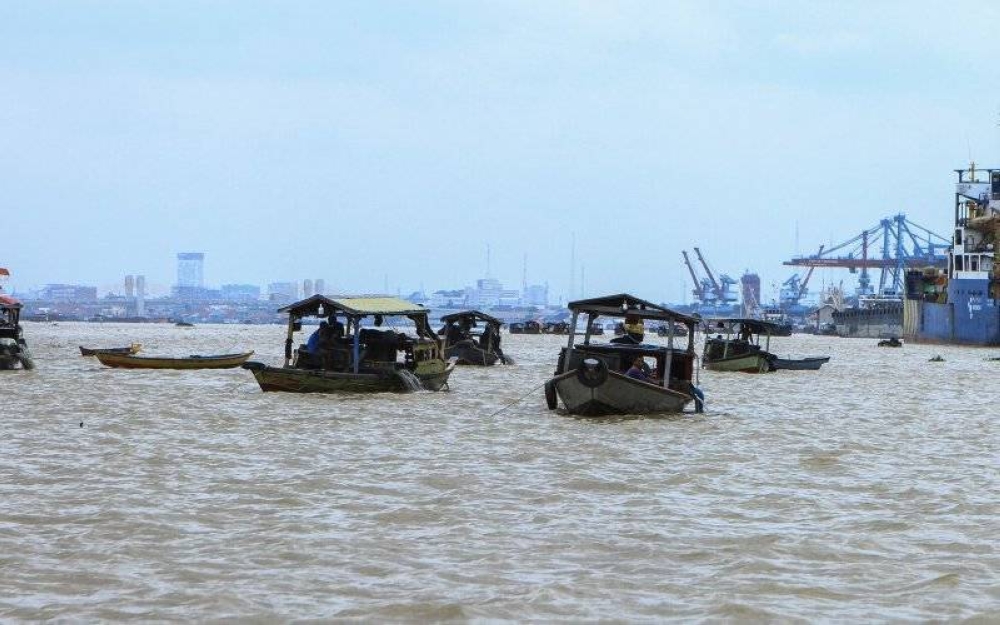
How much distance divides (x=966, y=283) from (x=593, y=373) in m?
60.1

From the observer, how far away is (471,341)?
43531 millimetres

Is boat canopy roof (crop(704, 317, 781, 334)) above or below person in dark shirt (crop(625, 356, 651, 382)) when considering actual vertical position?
above

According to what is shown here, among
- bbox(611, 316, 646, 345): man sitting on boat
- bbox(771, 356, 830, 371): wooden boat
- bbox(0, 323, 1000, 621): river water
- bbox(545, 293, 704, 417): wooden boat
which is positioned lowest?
bbox(0, 323, 1000, 621): river water

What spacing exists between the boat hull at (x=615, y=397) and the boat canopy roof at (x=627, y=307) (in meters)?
1.35

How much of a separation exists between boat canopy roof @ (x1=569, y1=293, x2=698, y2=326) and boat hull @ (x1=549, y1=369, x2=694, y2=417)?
53.0 inches

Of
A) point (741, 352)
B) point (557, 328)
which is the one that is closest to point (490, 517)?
point (741, 352)

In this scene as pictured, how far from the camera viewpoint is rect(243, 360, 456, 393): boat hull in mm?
25380

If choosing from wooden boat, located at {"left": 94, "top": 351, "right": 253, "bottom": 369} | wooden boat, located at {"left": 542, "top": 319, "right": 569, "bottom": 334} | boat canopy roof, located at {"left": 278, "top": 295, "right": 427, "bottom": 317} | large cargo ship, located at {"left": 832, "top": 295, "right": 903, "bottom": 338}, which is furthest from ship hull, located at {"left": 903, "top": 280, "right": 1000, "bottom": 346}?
boat canopy roof, located at {"left": 278, "top": 295, "right": 427, "bottom": 317}

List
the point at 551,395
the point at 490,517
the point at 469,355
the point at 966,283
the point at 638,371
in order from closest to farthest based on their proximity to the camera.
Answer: the point at 490,517
the point at 638,371
the point at 551,395
the point at 469,355
the point at 966,283

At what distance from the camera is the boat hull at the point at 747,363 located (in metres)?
41.1

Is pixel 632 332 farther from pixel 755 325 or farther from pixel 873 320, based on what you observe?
pixel 873 320

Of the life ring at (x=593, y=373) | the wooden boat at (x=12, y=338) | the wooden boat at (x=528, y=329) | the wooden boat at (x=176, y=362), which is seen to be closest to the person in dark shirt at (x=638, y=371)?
the life ring at (x=593, y=373)

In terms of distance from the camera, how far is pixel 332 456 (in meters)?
16.1

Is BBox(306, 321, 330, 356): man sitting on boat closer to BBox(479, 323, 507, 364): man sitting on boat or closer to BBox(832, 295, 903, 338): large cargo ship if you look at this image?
BBox(479, 323, 507, 364): man sitting on boat
